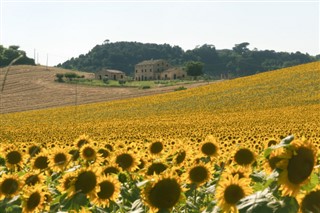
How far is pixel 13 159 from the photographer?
6.85m

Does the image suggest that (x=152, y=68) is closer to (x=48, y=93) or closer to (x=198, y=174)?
(x=48, y=93)

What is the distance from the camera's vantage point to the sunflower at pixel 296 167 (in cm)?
223

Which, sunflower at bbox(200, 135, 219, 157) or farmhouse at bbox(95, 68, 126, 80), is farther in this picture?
farmhouse at bbox(95, 68, 126, 80)

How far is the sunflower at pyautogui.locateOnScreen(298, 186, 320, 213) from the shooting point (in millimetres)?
2254

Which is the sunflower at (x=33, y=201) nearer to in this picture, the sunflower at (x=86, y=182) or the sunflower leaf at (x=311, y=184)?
the sunflower at (x=86, y=182)

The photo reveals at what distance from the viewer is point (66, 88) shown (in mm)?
81312

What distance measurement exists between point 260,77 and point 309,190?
54272 millimetres

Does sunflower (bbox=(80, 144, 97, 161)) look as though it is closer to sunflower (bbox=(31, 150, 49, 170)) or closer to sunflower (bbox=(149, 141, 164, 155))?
sunflower (bbox=(31, 150, 49, 170))

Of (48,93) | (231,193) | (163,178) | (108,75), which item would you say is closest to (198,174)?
(163,178)

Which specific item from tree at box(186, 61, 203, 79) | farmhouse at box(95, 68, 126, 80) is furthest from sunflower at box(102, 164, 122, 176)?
tree at box(186, 61, 203, 79)

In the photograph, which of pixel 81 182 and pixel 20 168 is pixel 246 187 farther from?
pixel 20 168

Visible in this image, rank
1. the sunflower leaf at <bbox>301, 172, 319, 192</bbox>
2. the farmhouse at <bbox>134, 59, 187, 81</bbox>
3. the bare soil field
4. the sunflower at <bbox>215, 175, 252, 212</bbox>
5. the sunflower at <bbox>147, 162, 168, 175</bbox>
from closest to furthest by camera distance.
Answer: the sunflower leaf at <bbox>301, 172, 319, 192</bbox> < the sunflower at <bbox>215, 175, 252, 212</bbox> < the sunflower at <bbox>147, 162, 168, 175</bbox> < the bare soil field < the farmhouse at <bbox>134, 59, 187, 81</bbox>

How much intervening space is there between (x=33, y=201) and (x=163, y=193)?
114cm

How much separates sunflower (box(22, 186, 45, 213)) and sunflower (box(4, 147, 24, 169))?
9.77 ft
